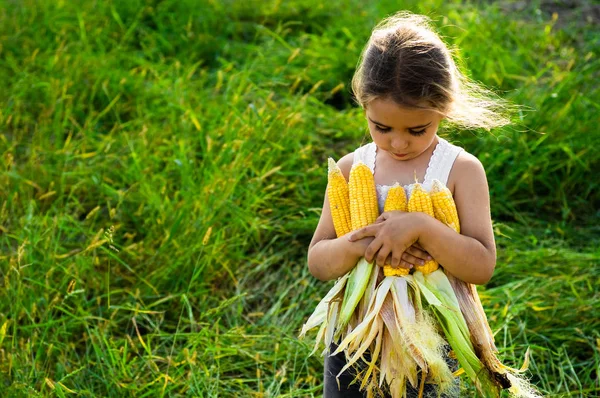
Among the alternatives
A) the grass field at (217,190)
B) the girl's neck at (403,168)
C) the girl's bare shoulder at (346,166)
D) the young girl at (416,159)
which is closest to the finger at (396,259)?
the young girl at (416,159)

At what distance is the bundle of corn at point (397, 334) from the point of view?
1978 millimetres

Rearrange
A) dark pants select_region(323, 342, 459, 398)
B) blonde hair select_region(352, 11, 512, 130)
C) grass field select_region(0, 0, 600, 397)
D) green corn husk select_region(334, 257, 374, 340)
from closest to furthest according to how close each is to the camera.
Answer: blonde hair select_region(352, 11, 512, 130)
green corn husk select_region(334, 257, 374, 340)
dark pants select_region(323, 342, 459, 398)
grass field select_region(0, 0, 600, 397)

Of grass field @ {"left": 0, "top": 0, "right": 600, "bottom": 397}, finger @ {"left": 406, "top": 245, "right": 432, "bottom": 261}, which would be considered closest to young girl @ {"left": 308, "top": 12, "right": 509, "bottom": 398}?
finger @ {"left": 406, "top": 245, "right": 432, "bottom": 261}

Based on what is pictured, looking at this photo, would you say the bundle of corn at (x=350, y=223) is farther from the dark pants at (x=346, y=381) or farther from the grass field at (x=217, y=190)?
the grass field at (x=217, y=190)

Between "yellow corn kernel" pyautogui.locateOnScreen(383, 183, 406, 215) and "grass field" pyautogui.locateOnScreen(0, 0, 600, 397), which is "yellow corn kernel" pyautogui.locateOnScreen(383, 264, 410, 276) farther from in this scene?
"grass field" pyautogui.locateOnScreen(0, 0, 600, 397)

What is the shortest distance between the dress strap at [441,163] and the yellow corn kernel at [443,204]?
0.07m

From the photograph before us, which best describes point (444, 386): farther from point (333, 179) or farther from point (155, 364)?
point (155, 364)

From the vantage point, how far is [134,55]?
16.2 feet

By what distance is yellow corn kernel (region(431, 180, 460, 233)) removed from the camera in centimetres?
199

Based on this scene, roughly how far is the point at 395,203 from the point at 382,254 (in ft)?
0.45

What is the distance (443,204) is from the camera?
1.99 meters

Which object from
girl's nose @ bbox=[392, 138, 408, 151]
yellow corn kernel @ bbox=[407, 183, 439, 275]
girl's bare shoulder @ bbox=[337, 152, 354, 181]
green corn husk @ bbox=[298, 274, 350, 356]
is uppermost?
girl's nose @ bbox=[392, 138, 408, 151]

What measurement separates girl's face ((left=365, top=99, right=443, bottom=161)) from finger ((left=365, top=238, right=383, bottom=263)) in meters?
0.23

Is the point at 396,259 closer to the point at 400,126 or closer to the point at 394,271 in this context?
the point at 394,271
